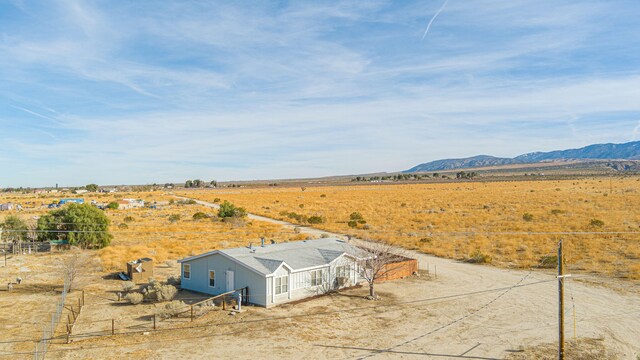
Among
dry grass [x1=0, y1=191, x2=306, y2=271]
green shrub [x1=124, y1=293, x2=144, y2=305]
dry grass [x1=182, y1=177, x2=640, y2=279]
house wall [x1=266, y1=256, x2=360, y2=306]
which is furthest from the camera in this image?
dry grass [x1=0, y1=191, x2=306, y2=271]

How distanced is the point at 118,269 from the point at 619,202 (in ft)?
238

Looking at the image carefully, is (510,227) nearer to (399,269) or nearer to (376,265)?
(399,269)

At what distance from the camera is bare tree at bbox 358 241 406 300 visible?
1091 inches

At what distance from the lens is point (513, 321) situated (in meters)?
22.6

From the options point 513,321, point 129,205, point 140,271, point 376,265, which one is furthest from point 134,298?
point 129,205

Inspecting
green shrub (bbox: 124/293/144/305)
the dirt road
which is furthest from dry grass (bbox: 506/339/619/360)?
green shrub (bbox: 124/293/144/305)

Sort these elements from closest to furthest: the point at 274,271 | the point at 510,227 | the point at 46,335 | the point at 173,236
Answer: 1. the point at 46,335
2. the point at 274,271
3. the point at 173,236
4. the point at 510,227

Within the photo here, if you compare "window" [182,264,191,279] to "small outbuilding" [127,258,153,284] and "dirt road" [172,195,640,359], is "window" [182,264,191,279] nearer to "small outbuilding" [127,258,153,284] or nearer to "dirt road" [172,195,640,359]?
"small outbuilding" [127,258,153,284]

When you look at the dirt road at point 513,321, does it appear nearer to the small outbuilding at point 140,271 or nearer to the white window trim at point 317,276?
the white window trim at point 317,276

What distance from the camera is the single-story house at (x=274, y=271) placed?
25.8 metres

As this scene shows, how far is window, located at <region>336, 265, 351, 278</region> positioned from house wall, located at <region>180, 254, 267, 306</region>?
600 cm

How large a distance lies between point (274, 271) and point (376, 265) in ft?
21.9

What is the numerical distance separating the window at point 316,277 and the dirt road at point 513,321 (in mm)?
5514

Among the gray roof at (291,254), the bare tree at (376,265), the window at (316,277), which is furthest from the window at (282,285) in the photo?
the bare tree at (376,265)
